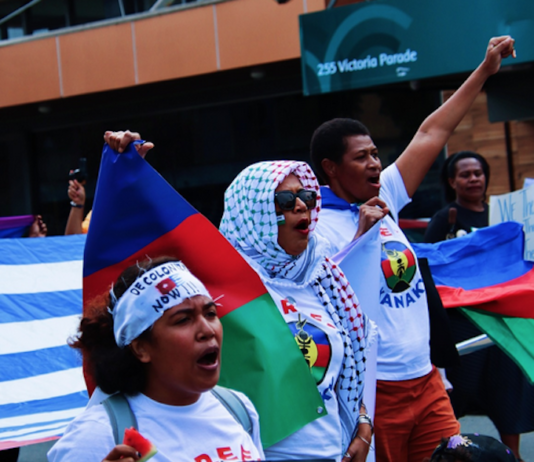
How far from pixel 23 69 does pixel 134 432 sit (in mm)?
14081

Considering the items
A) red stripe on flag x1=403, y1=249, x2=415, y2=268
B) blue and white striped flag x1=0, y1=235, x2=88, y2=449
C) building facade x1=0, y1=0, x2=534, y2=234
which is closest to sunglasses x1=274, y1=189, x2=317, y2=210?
red stripe on flag x1=403, y1=249, x2=415, y2=268

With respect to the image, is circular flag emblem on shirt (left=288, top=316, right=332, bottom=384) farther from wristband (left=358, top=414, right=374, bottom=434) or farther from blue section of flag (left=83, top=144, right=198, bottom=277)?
blue section of flag (left=83, top=144, right=198, bottom=277)

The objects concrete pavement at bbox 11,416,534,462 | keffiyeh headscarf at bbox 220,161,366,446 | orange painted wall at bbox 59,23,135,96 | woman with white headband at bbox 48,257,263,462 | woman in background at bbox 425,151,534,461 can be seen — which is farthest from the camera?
orange painted wall at bbox 59,23,135,96

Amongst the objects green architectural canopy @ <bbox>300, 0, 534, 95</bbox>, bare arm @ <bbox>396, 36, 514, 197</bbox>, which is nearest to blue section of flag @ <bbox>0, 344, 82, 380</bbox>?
bare arm @ <bbox>396, 36, 514, 197</bbox>

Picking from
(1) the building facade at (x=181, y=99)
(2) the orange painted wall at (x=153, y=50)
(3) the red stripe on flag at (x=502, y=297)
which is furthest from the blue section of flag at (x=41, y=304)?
(2) the orange painted wall at (x=153, y=50)

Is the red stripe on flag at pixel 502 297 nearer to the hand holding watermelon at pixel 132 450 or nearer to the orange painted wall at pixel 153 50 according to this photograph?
the hand holding watermelon at pixel 132 450

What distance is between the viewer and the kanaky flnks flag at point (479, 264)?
4.90 m

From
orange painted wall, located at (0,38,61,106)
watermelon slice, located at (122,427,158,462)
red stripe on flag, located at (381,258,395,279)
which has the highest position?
orange painted wall, located at (0,38,61,106)

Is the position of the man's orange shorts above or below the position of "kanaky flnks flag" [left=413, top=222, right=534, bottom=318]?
below

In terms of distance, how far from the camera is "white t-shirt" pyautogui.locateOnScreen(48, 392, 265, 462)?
1873 millimetres

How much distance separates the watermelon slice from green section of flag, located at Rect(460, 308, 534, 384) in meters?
3.14

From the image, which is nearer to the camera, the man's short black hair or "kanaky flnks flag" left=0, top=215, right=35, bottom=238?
the man's short black hair

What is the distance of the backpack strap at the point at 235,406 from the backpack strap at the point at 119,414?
278mm

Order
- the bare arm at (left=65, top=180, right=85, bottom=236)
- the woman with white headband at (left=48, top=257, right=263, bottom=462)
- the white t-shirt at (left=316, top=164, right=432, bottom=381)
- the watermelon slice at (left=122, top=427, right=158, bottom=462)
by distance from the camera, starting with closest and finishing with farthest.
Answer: the watermelon slice at (left=122, top=427, right=158, bottom=462) → the woman with white headband at (left=48, top=257, right=263, bottom=462) → the white t-shirt at (left=316, top=164, right=432, bottom=381) → the bare arm at (left=65, top=180, right=85, bottom=236)
